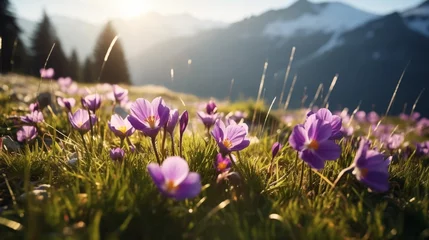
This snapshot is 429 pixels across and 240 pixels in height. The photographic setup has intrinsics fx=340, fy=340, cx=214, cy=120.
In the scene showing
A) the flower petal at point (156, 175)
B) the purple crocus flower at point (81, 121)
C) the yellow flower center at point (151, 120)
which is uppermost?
the yellow flower center at point (151, 120)

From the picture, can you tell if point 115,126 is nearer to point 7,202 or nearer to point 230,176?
point 7,202

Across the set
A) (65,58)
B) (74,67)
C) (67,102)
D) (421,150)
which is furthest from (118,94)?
(74,67)

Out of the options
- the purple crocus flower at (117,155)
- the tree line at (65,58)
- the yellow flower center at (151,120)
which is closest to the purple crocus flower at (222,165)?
the yellow flower center at (151,120)

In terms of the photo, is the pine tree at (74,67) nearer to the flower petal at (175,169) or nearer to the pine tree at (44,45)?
the pine tree at (44,45)

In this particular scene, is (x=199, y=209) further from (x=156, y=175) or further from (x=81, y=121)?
(x=81, y=121)

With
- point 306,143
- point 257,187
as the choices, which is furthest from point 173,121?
point 306,143

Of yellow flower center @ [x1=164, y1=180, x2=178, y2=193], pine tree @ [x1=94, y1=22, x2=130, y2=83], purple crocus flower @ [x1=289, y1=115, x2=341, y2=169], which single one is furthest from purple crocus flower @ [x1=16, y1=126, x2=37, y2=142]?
pine tree @ [x1=94, y1=22, x2=130, y2=83]
